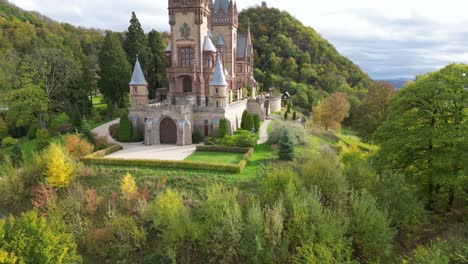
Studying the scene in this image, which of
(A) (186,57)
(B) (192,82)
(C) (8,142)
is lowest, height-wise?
(C) (8,142)

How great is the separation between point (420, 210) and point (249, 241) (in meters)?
9.88

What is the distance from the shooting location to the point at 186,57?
128 feet

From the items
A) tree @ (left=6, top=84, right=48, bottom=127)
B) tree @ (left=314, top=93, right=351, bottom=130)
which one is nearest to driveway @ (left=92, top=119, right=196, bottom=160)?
tree @ (left=6, top=84, right=48, bottom=127)

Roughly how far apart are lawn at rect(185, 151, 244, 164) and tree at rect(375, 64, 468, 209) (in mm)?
11770

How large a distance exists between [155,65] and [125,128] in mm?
18693

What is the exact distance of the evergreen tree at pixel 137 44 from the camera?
47.0 metres

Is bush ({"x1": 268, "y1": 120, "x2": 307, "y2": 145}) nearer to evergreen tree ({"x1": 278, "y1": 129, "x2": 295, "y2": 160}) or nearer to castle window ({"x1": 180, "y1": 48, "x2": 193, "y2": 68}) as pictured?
evergreen tree ({"x1": 278, "y1": 129, "x2": 295, "y2": 160})

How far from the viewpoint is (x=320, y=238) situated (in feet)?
49.1

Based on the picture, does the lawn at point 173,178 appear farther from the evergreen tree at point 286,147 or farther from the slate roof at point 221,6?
the slate roof at point 221,6

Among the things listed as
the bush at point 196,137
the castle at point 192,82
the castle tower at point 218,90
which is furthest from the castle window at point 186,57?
the bush at point 196,137

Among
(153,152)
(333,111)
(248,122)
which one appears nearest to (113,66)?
(153,152)

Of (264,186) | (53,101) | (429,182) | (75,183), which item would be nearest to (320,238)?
(264,186)

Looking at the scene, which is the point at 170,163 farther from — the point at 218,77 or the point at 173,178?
the point at 218,77

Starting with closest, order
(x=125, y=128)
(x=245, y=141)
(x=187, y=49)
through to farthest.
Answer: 1. (x=245, y=141)
2. (x=125, y=128)
3. (x=187, y=49)
